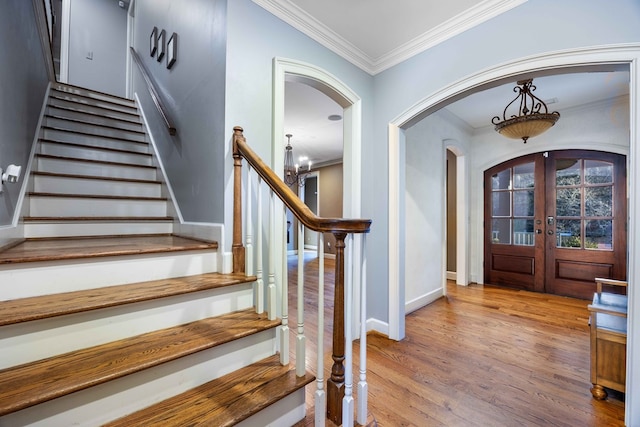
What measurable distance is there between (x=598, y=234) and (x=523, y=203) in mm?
971

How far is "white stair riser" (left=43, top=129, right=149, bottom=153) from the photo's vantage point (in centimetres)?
266

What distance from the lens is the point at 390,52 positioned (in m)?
2.55

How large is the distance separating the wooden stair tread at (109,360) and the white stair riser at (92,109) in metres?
3.35

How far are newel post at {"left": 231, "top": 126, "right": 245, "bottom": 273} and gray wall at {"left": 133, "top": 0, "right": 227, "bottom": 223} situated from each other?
0.37 ft

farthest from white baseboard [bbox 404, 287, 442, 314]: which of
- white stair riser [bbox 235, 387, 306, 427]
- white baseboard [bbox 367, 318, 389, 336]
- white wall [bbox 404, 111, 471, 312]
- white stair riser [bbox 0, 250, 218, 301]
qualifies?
white stair riser [bbox 0, 250, 218, 301]

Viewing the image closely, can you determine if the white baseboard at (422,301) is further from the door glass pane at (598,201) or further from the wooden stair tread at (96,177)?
the wooden stair tread at (96,177)

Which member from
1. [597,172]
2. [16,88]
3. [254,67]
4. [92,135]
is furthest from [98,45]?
[597,172]

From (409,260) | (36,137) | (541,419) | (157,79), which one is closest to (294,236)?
(409,260)

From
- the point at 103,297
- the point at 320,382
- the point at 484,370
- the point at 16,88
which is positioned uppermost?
the point at 16,88

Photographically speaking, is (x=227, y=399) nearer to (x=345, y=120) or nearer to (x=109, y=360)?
(x=109, y=360)

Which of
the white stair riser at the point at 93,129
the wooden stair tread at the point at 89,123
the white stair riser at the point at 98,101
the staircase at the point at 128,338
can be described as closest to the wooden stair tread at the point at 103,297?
the staircase at the point at 128,338

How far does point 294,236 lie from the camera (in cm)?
830

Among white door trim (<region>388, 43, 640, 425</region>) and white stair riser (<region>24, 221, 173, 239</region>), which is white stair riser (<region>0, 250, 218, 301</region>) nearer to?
white stair riser (<region>24, 221, 173, 239</region>)

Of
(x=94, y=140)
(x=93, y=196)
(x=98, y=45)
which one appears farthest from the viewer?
(x=98, y=45)
